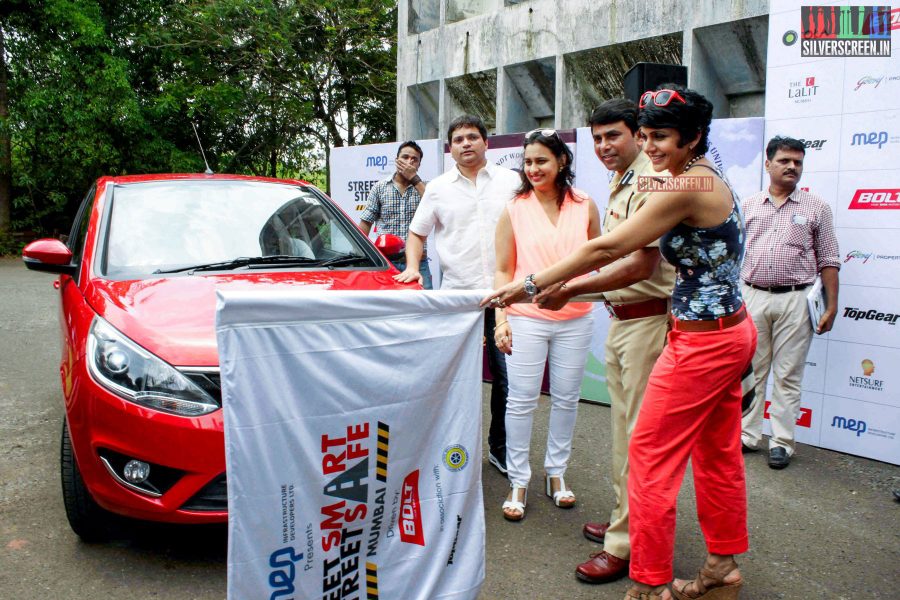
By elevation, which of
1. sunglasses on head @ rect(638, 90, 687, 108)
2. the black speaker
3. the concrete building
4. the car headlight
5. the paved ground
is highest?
the concrete building

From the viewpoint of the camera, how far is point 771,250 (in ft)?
15.6

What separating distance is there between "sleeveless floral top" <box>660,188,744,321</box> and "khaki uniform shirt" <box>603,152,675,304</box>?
26 centimetres

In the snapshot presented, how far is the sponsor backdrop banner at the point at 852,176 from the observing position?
461cm

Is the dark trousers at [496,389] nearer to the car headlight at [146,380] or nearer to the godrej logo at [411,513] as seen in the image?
the car headlight at [146,380]

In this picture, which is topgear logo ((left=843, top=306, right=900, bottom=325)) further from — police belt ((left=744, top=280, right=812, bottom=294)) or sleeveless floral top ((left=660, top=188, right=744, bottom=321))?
sleeveless floral top ((left=660, top=188, right=744, bottom=321))

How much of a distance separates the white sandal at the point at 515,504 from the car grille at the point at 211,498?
4.81 feet

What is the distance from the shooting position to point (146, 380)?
2912 mm

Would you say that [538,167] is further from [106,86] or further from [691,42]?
[106,86]

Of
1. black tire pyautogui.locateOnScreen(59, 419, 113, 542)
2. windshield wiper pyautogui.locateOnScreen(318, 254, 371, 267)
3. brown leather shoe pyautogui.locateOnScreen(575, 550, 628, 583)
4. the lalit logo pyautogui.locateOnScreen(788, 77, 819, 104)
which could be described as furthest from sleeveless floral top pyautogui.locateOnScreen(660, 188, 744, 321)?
the lalit logo pyautogui.locateOnScreen(788, 77, 819, 104)

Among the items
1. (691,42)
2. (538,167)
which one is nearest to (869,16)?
(538,167)

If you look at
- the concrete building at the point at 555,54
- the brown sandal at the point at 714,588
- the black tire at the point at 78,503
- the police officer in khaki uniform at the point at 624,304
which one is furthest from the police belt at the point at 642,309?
the concrete building at the point at 555,54

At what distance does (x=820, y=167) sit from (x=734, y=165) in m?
0.55

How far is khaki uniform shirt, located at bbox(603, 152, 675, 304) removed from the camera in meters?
3.01

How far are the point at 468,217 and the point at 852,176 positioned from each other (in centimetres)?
253
